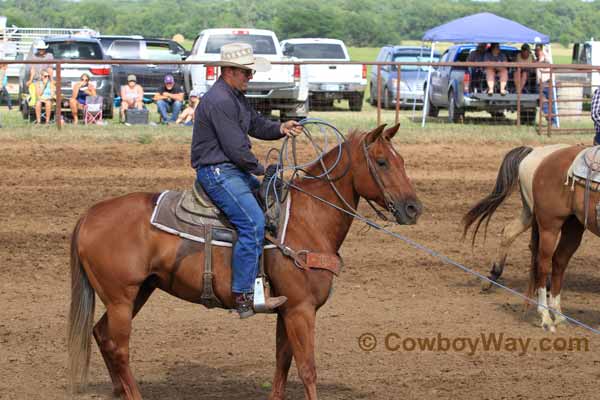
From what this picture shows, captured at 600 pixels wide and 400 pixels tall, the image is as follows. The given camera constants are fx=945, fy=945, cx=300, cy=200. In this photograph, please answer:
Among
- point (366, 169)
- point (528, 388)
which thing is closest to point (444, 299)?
point (528, 388)

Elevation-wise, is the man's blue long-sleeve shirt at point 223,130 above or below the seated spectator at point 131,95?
above

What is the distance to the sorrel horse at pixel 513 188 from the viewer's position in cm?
932

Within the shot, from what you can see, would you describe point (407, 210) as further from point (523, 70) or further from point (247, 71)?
point (523, 70)

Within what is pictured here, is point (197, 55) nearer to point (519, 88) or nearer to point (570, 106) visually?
point (519, 88)

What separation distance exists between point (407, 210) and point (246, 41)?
1609cm

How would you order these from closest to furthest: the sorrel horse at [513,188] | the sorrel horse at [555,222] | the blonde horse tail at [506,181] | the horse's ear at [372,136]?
the horse's ear at [372,136], the sorrel horse at [555,222], the sorrel horse at [513,188], the blonde horse tail at [506,181]

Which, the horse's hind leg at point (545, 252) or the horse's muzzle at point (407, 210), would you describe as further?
the horse's hind leg at point (545, 252)

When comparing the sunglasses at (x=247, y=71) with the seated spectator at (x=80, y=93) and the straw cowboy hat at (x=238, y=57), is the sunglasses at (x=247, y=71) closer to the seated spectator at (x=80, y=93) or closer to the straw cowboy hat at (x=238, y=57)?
the straw cowboy hat at (x=238, y=57)

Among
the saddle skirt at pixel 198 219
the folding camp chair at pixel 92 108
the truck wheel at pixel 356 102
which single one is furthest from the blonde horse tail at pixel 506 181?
the truck wheel at pixel 356 102

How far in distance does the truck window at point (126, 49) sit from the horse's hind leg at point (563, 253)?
61.2 ft

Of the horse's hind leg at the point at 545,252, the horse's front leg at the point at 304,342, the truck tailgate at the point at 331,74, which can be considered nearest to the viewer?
the horse's front leg at the point at 304,342

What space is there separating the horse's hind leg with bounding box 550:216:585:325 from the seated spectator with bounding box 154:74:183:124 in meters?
12.4

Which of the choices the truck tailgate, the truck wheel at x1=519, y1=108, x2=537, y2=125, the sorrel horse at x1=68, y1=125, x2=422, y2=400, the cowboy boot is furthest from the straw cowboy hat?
the truck tailgate

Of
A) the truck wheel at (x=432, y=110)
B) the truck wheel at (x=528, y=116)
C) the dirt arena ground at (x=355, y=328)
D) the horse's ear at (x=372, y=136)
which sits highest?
the horse's ear at (x=372, y=136)
